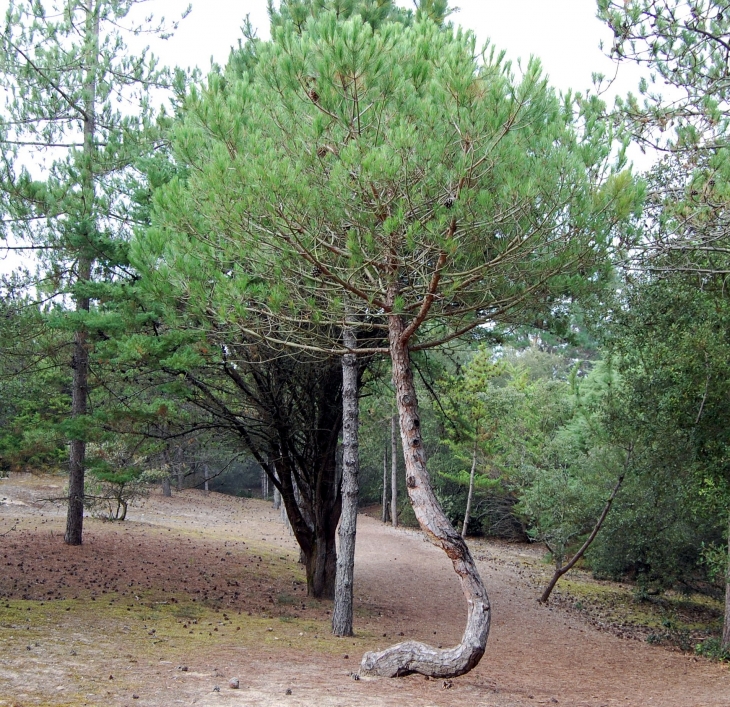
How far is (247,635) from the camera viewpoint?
7.37m

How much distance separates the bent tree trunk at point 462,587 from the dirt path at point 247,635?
0.15m

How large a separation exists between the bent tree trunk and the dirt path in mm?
149

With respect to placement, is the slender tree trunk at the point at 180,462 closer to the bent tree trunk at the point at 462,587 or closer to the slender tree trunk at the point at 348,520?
the slender tree trunk at the point at 348,520

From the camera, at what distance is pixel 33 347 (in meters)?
10.5

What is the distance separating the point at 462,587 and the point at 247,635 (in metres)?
3.27

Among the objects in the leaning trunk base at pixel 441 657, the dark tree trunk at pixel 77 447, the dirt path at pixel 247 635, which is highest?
the dark tree trunk at pixel 77 447

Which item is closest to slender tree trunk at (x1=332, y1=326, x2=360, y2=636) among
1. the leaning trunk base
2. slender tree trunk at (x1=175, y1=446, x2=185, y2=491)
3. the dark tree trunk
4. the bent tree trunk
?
the bent tree trunk

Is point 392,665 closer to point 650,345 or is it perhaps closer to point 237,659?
point 237,659

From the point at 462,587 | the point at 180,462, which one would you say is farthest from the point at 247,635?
the point at 180,462

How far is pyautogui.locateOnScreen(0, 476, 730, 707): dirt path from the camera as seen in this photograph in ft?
15.6

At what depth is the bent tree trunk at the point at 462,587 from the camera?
5184mm

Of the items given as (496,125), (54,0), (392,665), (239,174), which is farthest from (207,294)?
(54,0)

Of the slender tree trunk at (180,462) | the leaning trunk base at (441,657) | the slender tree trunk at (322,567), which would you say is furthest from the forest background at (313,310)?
the slender tree trunk at (180,462)

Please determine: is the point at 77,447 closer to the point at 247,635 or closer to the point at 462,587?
the point at 247,635
